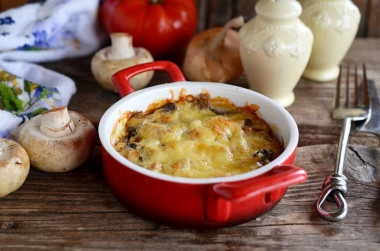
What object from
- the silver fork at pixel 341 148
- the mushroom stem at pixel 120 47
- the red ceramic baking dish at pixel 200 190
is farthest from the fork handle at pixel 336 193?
the mushroom stem at pixel 120 47

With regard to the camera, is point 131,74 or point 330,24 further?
point 330,24

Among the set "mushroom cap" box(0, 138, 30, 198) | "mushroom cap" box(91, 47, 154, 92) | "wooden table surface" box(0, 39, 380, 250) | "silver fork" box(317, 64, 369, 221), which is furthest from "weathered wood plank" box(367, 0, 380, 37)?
"mushroom cap" box(0, 138, 30, 198)

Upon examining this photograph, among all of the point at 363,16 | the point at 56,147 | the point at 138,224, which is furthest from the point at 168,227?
the point at 363,16

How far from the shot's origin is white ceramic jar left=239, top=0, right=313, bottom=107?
1287 millimetres

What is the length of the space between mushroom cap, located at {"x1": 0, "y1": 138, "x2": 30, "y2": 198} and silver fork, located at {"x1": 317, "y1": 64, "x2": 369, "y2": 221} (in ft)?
2.05

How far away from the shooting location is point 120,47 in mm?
1429

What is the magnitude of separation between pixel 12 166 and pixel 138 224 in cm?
29

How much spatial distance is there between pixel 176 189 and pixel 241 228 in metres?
0.18

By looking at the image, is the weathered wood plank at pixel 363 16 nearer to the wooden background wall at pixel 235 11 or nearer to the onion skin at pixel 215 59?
the wooden background wall at pixel 235 11

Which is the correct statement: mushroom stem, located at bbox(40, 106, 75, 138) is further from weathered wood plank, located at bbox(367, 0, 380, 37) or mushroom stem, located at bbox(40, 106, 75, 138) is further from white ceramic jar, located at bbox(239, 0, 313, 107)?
weathered wood plank, located at bbox(367, 0, 380, 37)

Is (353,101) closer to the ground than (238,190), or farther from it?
closer to the ground

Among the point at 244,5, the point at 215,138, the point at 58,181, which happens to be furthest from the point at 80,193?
the point at 244,5

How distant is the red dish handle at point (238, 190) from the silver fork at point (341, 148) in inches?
7.2

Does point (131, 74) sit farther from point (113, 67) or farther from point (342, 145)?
point (342, 145)
